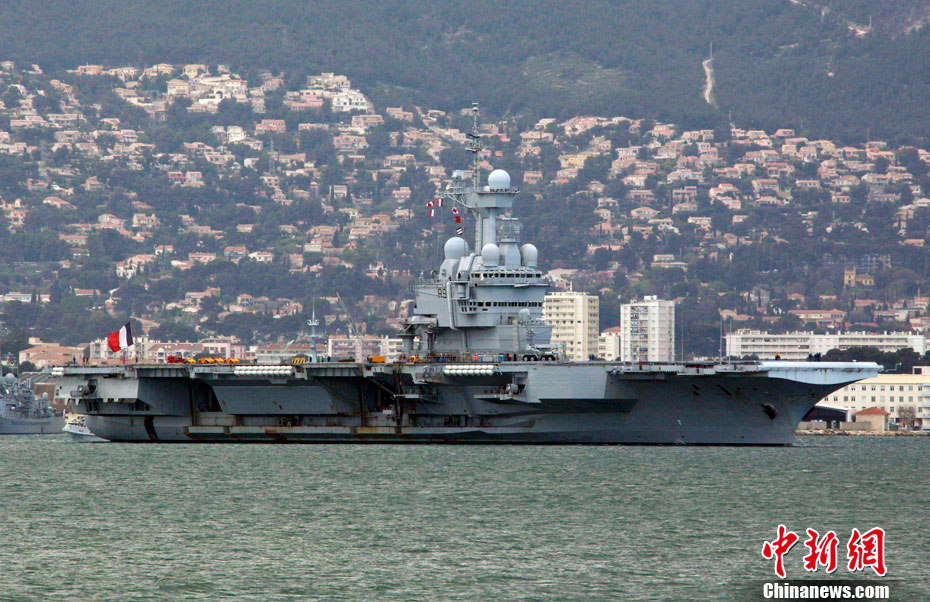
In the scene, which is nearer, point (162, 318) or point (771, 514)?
point (771, 514)

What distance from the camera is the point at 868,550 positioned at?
29109 mm

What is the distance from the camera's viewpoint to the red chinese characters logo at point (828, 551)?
2622 centimetres

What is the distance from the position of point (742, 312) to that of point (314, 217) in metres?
53.8

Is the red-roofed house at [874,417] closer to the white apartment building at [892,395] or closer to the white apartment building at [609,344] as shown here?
the white apartment building at [892,395]

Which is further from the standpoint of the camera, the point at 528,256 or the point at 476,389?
the point at 528,256

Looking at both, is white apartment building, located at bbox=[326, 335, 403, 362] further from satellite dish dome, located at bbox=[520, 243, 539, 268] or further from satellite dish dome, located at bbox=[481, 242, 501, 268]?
satellite dish dome, located at bbox=[481, 242, 501, 268]

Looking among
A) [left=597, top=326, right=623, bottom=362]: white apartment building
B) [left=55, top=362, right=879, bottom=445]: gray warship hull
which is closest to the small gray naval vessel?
[left=55, top=362, right=879, bottom=445]: gray warship hull

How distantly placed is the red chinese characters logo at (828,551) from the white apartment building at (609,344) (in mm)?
103885

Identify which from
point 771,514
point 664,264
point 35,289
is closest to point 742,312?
point 664,264

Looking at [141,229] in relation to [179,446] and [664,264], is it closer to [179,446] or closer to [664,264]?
[664,264]

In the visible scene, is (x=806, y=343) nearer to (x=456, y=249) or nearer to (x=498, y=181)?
(x=498, y=181)

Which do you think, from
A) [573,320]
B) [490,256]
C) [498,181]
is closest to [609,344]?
[573,320]

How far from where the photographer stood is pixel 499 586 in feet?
89.0

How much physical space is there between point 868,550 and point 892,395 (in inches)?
2843
